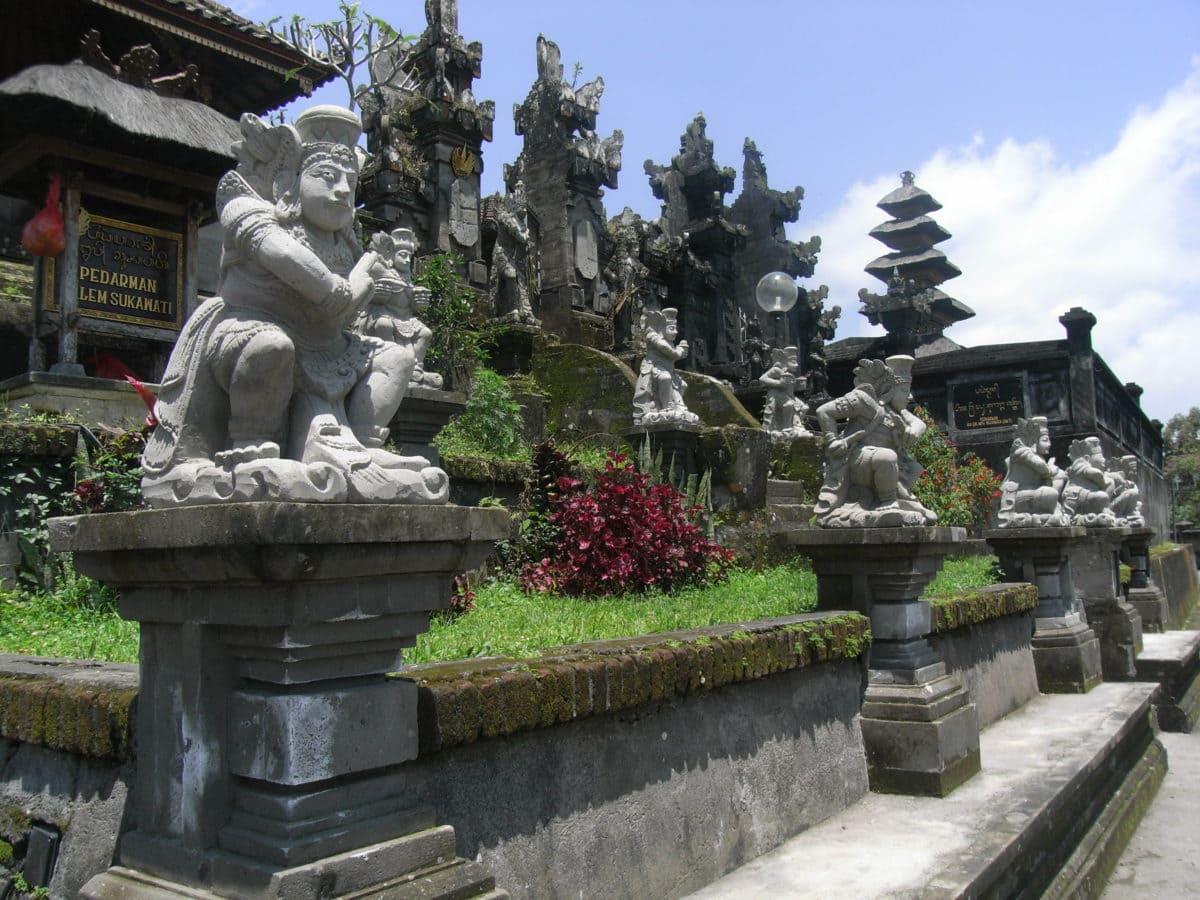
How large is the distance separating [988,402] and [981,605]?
18.0 metres

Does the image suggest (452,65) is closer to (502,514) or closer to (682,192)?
(682,192)

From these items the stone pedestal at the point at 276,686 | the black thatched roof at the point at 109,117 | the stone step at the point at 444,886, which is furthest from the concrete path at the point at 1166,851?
the black thatched roof at the point at 109,117

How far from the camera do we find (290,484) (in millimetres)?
2523

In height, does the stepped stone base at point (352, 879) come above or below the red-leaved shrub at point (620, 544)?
below

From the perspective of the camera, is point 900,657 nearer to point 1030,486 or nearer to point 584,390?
point 1030,486

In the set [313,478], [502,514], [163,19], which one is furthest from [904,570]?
[163,19]

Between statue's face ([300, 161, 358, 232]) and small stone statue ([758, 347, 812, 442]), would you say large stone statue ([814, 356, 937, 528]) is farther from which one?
small stone statue ([758, 347, 812, 442])

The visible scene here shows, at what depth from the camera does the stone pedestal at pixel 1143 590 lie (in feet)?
47.8

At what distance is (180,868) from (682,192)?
2678 centimetres

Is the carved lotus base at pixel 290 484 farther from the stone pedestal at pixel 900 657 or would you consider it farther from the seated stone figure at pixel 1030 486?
the seated stone figure at pixel 1030 486

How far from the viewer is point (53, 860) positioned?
3.30 m

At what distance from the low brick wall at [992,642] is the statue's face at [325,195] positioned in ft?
15.8

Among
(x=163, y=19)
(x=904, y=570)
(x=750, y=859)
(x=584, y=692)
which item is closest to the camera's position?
(x=584, y=692)

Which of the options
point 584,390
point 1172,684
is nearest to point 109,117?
point 584,390
